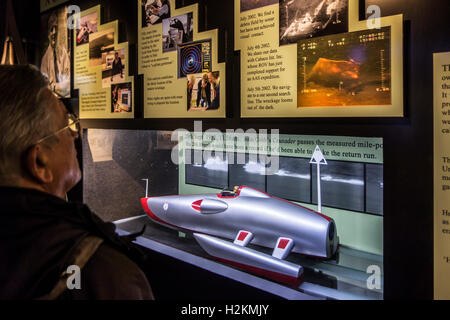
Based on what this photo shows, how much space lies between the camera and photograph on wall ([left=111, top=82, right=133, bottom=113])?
146 cm

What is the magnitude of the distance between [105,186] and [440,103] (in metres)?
1.51

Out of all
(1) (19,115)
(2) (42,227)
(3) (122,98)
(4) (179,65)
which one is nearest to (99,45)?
(3) (122,98)

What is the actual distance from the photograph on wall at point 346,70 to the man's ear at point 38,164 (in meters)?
0.65

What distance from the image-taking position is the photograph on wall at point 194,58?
1188 mm

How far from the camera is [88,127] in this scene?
1.68 m

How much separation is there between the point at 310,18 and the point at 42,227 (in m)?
0.82

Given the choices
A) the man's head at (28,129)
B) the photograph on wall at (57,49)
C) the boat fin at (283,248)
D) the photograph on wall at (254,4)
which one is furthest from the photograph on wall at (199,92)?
the photograph on wall at (57,49)

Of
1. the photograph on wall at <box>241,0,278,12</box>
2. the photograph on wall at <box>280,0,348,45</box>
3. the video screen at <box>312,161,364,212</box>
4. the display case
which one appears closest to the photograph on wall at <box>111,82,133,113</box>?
the display case

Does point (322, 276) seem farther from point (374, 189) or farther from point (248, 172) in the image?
point (248, 172)

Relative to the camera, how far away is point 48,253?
50cm

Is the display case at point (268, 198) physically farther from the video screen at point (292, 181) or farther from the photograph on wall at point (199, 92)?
the photograph on wall at point (199, 92)
